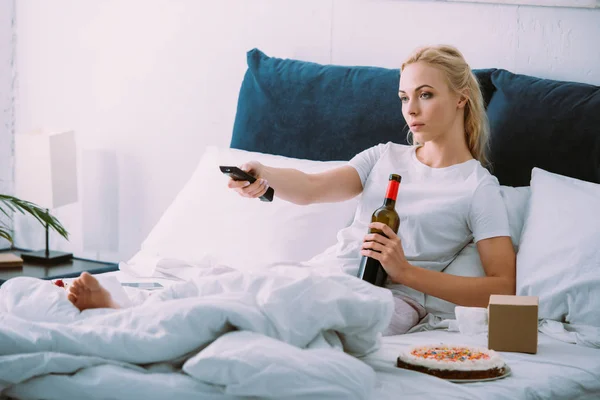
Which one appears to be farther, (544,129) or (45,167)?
(45,167)

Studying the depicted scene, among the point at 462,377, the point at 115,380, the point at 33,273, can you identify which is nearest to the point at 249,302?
the point at 115,380

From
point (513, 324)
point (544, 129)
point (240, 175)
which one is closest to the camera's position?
point (513, 324)

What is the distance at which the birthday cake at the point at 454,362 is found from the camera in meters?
1.80

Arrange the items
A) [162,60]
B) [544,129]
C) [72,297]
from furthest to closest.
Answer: [162,60] → [544,129] → [72,297]

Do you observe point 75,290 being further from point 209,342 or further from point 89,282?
point 209,342

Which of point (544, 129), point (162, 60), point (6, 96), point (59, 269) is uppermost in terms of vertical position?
point (162, 60)

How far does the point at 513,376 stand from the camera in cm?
186

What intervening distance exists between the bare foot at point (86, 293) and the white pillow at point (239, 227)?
30.9 inches

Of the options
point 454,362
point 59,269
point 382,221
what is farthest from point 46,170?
point 454,362

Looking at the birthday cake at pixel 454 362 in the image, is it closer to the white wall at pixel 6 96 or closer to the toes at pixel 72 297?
the toes at pixel 72 297

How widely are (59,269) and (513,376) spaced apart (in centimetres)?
224

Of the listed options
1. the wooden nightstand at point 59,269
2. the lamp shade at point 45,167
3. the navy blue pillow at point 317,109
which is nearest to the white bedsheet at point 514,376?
the navy blue pillow at point 317,109

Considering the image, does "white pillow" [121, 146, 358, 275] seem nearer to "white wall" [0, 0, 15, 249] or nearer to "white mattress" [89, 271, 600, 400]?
"white mattress" [89, 271, 600, 400]

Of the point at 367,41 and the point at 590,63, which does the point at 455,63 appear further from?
the point at 367,41
